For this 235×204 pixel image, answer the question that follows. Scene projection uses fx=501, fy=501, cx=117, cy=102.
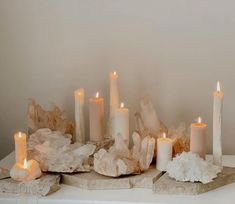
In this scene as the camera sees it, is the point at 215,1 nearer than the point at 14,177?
No

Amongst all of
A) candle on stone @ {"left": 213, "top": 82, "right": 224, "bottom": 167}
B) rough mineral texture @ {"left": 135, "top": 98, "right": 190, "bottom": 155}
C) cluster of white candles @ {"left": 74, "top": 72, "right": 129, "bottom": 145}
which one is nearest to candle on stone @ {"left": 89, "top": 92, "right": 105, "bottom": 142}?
cluster of white candles @ {"left": 74, "top": 72, "right": 129, "bottom": 145}

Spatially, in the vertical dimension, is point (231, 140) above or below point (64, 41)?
below

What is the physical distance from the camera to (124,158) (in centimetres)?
121

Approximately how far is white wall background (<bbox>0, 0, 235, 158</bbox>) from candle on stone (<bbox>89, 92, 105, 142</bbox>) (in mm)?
141

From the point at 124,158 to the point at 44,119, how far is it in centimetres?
30

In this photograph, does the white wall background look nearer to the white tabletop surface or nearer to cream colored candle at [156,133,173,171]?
cream colored candle at [156,133,173,171]

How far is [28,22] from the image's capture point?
150 centimetres

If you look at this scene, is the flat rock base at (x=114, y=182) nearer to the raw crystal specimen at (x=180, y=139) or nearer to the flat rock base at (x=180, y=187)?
the flat rock base at (x=180, y=187)

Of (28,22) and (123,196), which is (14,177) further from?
(28,22)

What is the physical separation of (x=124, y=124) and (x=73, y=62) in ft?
0.96

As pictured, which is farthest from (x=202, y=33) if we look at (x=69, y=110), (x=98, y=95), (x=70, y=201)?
(x=70, y=201)

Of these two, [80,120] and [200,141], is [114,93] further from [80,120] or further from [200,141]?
[200,141]

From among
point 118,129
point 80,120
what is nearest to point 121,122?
point 118,129

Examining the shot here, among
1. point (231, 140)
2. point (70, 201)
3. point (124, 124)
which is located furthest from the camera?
point (231, 140)
